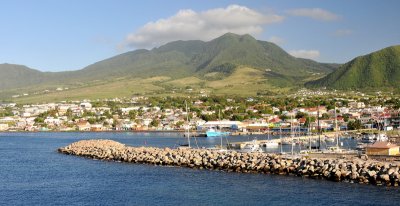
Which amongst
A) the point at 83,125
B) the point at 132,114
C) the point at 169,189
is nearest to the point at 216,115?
the point at 132,114

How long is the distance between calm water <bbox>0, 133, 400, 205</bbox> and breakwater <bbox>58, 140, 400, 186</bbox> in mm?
1255

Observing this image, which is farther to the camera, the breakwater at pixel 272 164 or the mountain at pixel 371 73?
the mountain at pixel 371 73

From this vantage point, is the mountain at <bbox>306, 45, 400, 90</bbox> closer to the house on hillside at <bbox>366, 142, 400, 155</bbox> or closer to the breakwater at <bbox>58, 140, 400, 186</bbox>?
the house on hillside at <bbox>366, 142, 400, 155</bbox>

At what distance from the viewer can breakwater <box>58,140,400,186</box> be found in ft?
95.9

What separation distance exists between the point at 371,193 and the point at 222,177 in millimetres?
9592

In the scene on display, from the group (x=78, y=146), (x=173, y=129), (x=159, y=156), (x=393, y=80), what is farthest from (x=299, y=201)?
(x=393, y=80)

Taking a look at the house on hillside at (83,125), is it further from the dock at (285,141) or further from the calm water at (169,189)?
the calm water at (169,189)

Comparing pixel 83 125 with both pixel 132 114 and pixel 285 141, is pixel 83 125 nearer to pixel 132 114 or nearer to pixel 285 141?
pixel 132 114

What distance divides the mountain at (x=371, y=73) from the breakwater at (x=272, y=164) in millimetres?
130156

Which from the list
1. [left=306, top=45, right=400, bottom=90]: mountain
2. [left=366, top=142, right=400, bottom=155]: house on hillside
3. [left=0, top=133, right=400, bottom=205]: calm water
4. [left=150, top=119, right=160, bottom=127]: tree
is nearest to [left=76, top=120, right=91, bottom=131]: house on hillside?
[left=150, top=119, right=160, bottom=127]: tree

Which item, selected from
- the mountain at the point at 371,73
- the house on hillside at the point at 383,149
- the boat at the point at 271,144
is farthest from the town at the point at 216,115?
the house on hillside at the point at 383,149

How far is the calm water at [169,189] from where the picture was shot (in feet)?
83.6

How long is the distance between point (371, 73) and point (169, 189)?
501ft

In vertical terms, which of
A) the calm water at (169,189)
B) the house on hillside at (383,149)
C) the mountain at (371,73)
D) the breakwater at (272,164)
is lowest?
the calm water at (169,189)
